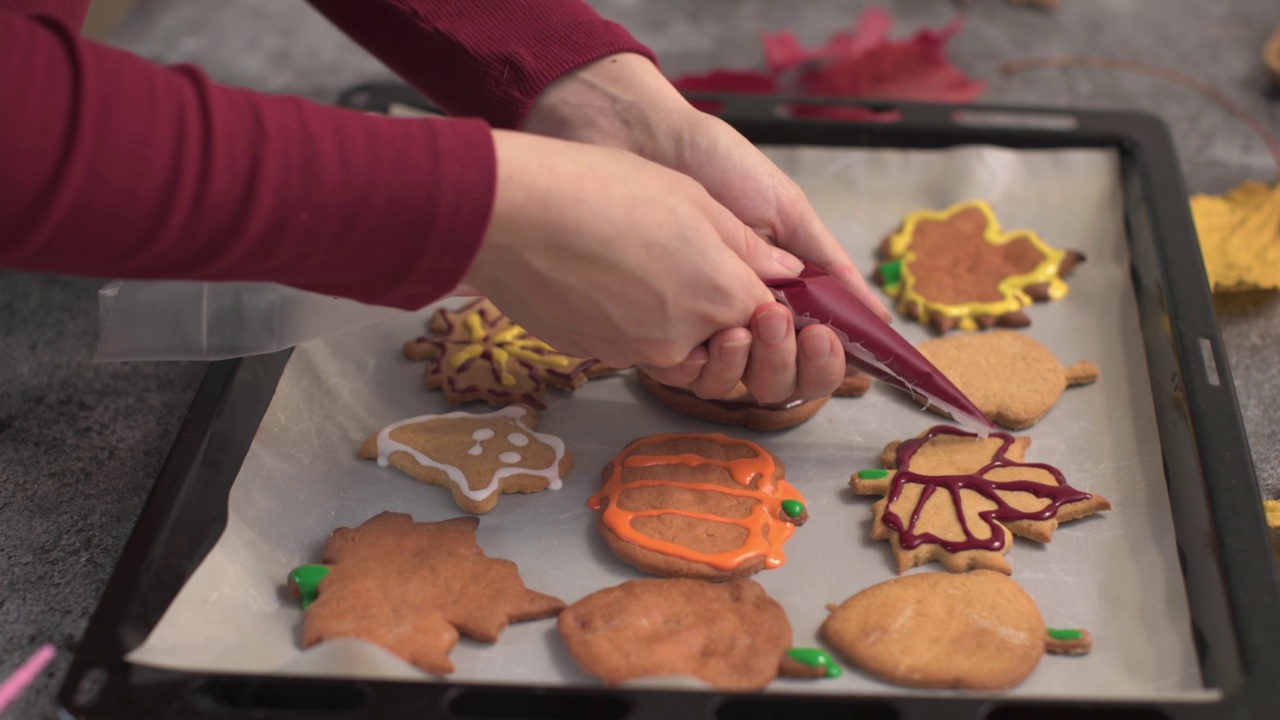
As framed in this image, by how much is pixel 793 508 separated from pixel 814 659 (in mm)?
186

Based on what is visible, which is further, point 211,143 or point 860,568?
point 860,568

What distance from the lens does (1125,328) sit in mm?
1248

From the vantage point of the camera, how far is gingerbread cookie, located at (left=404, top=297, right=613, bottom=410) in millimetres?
1189

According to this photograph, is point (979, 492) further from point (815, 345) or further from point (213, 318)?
point (213, 318)

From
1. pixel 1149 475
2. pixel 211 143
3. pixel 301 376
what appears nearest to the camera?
pixel 211 143

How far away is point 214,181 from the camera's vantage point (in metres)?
0.71

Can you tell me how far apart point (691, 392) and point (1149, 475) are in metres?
0.45

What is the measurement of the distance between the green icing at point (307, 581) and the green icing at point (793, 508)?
16.3 inches

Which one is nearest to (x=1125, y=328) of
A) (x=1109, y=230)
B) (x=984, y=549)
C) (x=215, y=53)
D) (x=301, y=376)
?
(x=1109, y=230)

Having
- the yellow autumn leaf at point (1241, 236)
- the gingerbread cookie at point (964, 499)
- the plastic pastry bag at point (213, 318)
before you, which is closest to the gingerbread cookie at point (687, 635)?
the gingerbread cookie at point (964, 499)

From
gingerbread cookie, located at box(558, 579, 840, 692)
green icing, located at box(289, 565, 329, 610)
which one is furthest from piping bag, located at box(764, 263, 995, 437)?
green icing, located at box(289, 565, 329, 610)

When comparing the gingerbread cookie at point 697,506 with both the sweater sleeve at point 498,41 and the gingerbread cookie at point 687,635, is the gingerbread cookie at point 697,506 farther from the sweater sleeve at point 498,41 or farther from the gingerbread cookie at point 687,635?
the sweater sleeve at point 498,41

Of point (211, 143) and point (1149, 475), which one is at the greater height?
point (211, 143)

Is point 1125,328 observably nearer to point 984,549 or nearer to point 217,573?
point 984,549
